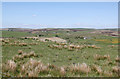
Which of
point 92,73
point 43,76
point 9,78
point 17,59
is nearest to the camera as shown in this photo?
point 9,78

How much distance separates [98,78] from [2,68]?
4.46m

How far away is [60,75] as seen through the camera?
18.9ft

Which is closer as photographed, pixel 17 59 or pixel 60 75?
pixel 60 75

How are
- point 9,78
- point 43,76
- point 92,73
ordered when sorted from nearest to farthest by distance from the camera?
point 9,78 → point 43,76 → point 92,73

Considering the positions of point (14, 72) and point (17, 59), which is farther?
point (17, 59)

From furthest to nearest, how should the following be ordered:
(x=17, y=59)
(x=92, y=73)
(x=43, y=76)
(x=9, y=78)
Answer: (x=17, y=59) → (x=92, y=73) → (x=43, y=76) → (x=9, y=78)

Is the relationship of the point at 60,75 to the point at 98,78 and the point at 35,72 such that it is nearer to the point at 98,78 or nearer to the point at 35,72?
the point at 35,72

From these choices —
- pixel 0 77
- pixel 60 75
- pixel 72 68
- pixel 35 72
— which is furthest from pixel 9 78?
pixel 72 68

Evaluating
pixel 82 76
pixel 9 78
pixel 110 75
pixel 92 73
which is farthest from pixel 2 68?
pixel 110 75

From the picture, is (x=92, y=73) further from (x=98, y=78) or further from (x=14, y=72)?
(x=14, y=72)

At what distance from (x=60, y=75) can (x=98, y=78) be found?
161 centimetres

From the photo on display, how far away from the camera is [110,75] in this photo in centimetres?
590

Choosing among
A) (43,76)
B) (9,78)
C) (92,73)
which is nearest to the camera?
(9,78)

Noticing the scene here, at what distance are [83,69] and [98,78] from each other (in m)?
0.91
